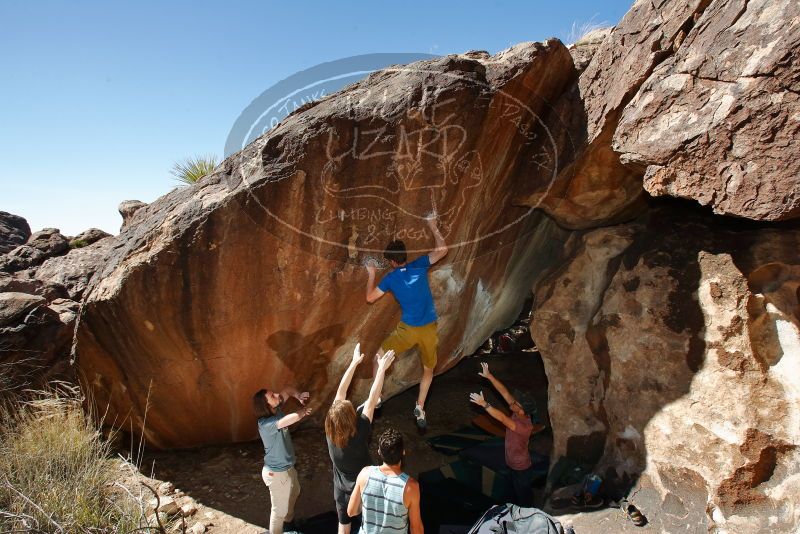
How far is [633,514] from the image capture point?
359cm

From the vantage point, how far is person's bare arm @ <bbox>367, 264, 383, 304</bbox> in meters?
4.44

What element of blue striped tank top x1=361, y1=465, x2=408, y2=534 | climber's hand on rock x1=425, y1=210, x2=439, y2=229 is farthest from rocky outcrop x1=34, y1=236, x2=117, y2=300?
blue striped tank top x1=361, y1=465, x2=408, y2=534

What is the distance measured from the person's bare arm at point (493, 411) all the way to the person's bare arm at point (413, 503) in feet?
3.79

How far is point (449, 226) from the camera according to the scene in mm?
4645

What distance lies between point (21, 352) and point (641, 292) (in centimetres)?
617

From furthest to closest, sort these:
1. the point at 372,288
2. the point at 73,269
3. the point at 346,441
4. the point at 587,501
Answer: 1. the point at 73,269
2. the point at 372,288
3. the point at 587,501
4. the point at 346,441

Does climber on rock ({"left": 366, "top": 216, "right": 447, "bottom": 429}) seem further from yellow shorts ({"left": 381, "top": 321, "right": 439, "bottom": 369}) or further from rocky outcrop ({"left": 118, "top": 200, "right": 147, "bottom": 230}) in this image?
rocky outcrop ({"left": 118, "top": 200, "right": 147, "bottom": 230})

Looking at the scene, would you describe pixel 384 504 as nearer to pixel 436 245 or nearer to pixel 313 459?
pixel 436 245

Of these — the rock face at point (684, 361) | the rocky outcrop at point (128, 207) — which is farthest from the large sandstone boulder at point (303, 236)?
the rocky outcrop at point (128, 207)

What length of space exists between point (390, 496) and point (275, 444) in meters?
1.15

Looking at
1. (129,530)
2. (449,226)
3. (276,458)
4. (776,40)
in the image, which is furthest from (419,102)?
(129,530)

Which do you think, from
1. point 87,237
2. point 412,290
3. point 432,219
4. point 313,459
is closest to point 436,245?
point 432,219

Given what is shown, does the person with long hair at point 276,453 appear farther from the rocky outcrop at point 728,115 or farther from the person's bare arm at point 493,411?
the rocky outcrop at point 728,115

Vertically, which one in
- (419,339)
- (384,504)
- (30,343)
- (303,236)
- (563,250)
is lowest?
(384,504)
